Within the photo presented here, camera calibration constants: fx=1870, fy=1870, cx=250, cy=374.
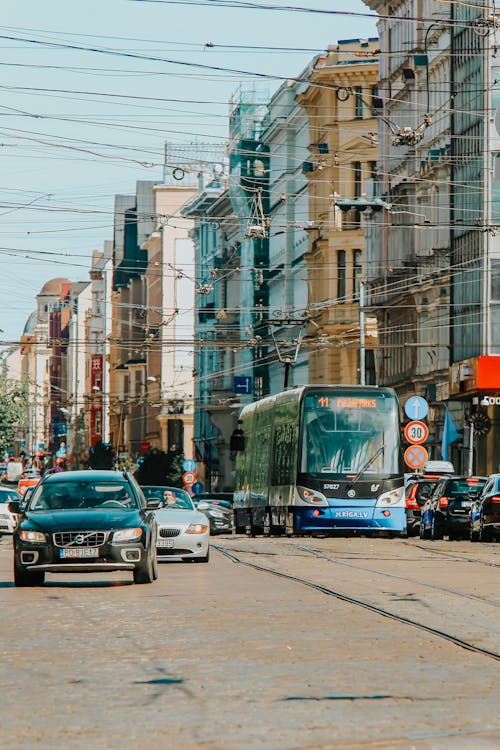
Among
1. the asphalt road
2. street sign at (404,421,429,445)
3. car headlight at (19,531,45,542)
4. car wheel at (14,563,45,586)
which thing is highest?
street sign at (404,421,429,445)

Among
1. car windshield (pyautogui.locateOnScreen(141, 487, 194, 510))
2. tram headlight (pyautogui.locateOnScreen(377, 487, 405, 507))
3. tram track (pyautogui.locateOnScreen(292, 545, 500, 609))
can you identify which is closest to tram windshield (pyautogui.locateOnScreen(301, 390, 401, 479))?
tram headlight (pyautogui.locateOnScreen(377, 487, 405, 507))

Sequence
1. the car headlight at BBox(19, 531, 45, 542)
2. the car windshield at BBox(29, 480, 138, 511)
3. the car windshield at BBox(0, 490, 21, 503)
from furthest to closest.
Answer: the car windshield at BBox(0, 490, 21, 503) < the car windshield at BBox(29, 480, 138, 511) < the car headlight at BBox(19, 531, 45, 542)

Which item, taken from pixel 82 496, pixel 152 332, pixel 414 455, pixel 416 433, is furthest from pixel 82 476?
pixel 152 332

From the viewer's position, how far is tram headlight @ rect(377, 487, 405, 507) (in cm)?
3916

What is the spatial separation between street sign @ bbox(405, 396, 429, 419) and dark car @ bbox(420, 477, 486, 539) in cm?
182

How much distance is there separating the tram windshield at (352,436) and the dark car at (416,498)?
10.4 metres

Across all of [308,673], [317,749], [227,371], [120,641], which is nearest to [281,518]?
[120,641]

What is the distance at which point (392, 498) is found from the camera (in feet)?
129

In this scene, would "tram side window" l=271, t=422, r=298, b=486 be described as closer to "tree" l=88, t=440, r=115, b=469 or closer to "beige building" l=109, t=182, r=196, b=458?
"beige building" l=109, t=182, r=196, b=458

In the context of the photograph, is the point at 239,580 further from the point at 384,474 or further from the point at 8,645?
the point at 384,474

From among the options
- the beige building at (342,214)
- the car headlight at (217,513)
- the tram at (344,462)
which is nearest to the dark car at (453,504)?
the tram at (344,462)

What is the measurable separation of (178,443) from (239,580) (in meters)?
106

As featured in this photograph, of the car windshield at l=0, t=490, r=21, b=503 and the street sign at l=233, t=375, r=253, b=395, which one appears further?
the street sign at l=233, t=375, r=253, b=395

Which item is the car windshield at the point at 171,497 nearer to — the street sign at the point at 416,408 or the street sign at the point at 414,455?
the street sign at the point at 414,455
